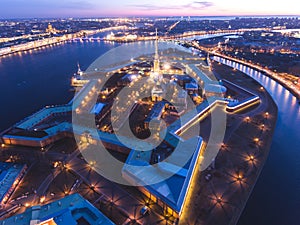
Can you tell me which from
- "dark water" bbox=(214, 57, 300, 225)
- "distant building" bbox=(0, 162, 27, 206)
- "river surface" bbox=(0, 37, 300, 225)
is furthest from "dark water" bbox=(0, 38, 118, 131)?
"dark water" bbox=(214, 57, 300, 225)

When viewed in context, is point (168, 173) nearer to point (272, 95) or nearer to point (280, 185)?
point (280, 185)

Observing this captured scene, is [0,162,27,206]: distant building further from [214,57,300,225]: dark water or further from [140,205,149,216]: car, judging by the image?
[214,57,300,225]: dark water

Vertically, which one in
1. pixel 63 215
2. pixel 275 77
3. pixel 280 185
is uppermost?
pixel 275 77

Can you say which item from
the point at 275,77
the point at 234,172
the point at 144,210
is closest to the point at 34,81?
the point at 144,210

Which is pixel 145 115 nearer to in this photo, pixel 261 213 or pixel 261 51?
pixel 261 213

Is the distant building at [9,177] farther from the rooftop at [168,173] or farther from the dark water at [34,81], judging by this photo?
the dark water at [34,81]

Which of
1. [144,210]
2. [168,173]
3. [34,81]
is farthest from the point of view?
[34,81]
